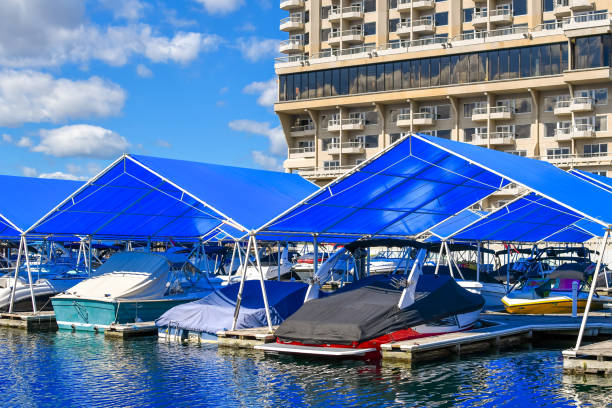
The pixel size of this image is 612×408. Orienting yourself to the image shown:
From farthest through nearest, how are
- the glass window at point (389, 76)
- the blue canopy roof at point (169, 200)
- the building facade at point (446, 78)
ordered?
1. the glass window at point (389, 76)
2. the building facade at point (446, 78)
3. the blue canopy roof at point (169, 200)

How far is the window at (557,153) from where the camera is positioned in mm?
78494

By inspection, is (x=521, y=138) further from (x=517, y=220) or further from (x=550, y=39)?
(x=517, y=220)

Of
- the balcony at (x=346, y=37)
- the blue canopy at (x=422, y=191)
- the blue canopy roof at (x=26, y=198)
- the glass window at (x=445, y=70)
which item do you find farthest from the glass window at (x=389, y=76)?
the blue canopy at (x=422, y=191)

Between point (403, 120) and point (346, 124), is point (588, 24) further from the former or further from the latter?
point (346, 124)

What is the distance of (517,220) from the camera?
35.3 m

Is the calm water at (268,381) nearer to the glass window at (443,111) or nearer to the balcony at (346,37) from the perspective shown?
the glass window at (443,111)

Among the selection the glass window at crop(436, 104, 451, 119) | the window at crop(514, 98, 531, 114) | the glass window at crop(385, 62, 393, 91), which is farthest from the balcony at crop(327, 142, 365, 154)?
the window at crop(514, 98, 531, 114)

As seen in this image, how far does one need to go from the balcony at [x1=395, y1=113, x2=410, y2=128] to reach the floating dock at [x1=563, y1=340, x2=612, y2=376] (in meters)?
68.0

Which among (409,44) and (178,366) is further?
(409,44)

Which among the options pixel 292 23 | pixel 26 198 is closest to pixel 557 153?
pixel 292 23

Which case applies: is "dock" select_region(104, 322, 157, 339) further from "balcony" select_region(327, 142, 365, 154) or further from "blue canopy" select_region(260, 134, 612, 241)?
"balcony" select_region(327, 142, 365, 154)

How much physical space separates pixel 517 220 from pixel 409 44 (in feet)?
174

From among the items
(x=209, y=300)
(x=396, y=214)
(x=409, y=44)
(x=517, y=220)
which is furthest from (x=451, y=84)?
(x=209, y=300)

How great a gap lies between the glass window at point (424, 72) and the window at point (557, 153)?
14447 millimetres
